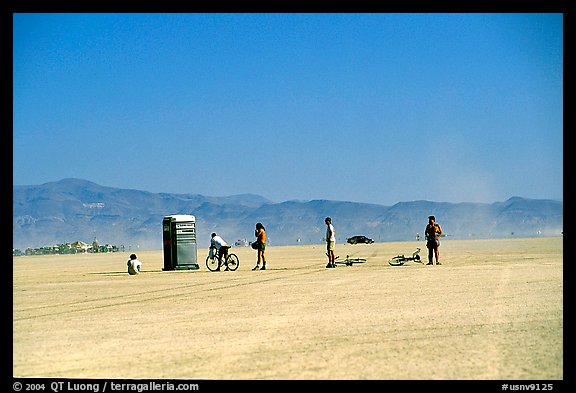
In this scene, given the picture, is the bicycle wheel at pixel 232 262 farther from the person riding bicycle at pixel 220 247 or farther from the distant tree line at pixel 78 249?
the distant tree line at pixel 78 249

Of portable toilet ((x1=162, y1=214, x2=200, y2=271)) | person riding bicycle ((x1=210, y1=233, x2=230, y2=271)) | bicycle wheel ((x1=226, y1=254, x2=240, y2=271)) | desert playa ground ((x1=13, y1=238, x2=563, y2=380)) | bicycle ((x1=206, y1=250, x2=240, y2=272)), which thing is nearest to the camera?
desert playa ground ((x1=13, y1=238, x2=563, y2=380))

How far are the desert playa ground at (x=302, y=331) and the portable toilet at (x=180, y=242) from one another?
375 inches

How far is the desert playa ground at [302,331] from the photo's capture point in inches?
337

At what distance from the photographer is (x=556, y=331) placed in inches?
418

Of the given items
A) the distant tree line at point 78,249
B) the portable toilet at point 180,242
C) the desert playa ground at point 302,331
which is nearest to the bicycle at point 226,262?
the portable toilet at point 180,242

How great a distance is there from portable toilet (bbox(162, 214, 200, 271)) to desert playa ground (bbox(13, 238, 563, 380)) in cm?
952

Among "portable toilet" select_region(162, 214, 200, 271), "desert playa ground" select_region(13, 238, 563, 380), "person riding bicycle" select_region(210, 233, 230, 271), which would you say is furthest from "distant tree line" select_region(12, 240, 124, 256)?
"desert playa ground" select_region(13, 238, 563, 380)

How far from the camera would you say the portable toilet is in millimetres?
28953

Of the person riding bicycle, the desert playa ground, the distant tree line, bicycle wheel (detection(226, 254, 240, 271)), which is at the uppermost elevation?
the person riding bicycle

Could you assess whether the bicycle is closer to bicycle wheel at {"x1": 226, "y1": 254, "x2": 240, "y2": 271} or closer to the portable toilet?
bicycle wheel at {"x1": 226, "y1": 254, "x2": 240, "y2": 271}
